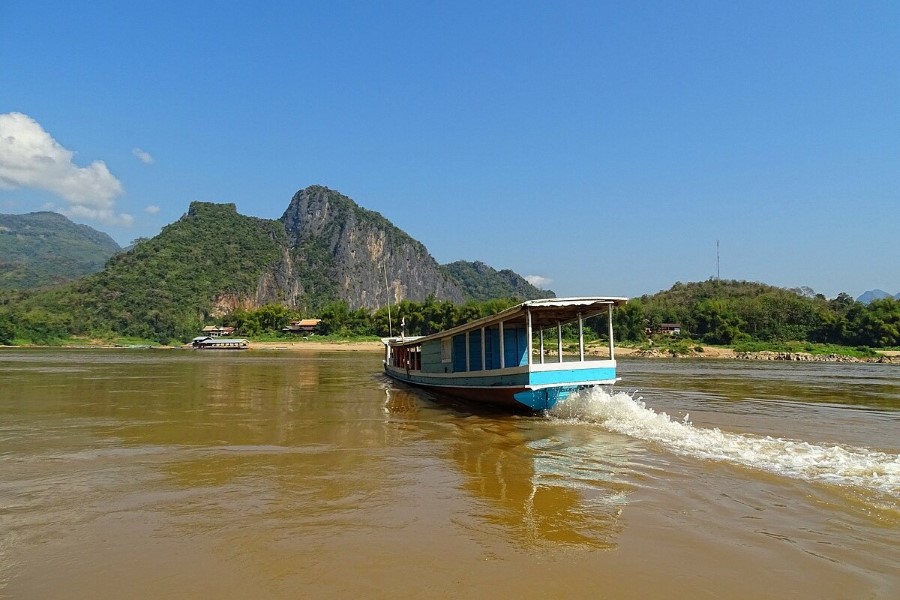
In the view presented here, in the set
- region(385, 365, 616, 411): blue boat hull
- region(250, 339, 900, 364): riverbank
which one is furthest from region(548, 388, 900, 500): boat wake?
region(250, 339, 900, 364): riverbank

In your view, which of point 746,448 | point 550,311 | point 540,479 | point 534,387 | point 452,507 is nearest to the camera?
point 452,507

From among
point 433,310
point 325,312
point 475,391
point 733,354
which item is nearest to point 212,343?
point 325,312

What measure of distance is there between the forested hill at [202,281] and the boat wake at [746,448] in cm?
5164

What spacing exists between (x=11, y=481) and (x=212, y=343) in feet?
277

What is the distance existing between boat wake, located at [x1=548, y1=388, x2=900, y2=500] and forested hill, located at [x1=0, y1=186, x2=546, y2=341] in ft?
169

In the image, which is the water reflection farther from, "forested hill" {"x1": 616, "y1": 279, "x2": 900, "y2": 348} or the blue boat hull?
"forested hill" {"x1": 616, "y1": 279, "x2": 900, "y2": 348}

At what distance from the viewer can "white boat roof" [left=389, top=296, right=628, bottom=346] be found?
563 inches

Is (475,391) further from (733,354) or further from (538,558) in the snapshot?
(733,354)

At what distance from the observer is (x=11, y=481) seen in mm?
8242

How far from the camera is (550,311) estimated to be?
15.9 m

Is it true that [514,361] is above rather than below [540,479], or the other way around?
above

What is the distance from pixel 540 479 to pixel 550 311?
798 centimetres

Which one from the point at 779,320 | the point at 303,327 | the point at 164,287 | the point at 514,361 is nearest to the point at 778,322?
the point at 779,320

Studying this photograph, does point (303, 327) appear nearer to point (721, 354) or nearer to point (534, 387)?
point (721, 354)
